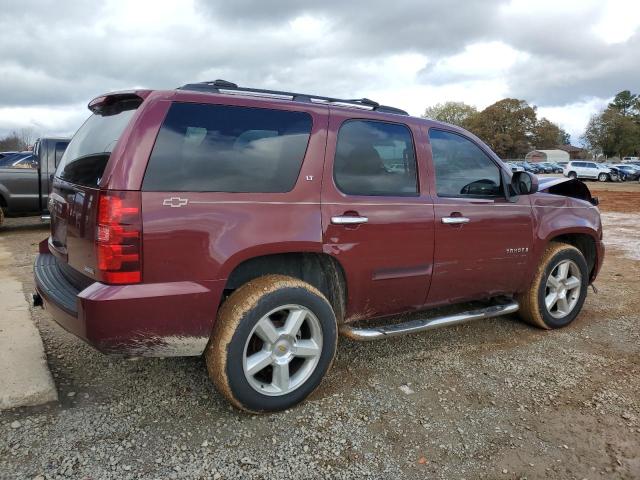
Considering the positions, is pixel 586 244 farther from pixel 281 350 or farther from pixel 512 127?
pixel 512 127

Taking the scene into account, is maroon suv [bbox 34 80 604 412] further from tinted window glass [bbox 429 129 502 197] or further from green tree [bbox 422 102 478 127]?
green tree [bbox 422 102 478 127]

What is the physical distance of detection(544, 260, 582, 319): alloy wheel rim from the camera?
14.9ft

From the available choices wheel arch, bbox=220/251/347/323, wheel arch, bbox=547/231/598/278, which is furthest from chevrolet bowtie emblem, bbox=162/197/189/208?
wheel arch, bbox=547/231/598/278

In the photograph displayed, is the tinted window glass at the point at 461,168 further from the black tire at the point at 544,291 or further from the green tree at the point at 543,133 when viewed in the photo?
the green tree at the point at 543,133

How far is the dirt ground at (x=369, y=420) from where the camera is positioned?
8.29 ft

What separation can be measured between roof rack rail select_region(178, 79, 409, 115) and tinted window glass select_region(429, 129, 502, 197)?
0.44m

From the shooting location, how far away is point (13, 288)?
5.55 m

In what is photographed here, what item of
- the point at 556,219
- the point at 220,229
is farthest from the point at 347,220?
the point at 556,219

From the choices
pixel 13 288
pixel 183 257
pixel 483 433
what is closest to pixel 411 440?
pixel 483 433

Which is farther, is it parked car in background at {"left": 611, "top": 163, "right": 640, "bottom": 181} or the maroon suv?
parked car in background at {"left": 611, "top": 163, "right": 640, "bottom": 181}

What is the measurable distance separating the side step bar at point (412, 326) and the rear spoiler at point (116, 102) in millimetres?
1900

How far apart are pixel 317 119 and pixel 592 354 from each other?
291cm

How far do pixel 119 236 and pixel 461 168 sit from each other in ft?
8.41

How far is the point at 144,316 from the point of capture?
8.45 feet
